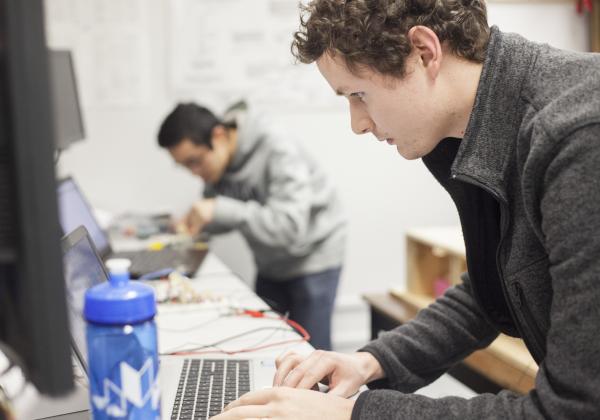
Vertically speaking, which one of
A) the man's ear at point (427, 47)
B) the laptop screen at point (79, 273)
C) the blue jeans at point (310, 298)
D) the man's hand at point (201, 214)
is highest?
the man's ear at point (427, 47)

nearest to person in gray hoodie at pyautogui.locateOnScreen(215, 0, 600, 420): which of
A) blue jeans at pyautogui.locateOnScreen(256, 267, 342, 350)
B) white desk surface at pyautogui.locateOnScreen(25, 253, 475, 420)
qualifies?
white desk surface at pyautogui.locateOnScreen(25, 253, 475, 420)

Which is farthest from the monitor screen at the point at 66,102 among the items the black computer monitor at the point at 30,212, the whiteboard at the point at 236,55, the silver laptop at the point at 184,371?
the black computer monitor at the point at 30,212

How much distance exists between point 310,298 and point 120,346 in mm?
1907

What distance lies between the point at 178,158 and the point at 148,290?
1.90 metres

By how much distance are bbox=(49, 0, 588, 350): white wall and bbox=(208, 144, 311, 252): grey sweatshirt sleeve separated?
667 millimetres

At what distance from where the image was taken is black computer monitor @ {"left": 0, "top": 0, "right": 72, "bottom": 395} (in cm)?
45

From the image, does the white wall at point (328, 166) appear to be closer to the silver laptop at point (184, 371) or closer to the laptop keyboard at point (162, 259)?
the laptop keyboard at point (162, 259)

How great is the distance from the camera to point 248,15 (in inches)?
116

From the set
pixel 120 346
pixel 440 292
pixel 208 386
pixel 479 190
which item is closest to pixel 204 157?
pixel 440 292

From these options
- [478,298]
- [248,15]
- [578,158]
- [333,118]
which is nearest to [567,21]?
[333,118]

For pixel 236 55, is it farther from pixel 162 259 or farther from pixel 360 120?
pixel 360 120

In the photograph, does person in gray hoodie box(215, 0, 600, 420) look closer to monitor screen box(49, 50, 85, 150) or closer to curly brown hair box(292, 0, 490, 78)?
curly brown hair box(292, 0, 490, 78)

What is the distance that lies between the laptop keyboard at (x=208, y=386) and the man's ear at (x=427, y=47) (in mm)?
554

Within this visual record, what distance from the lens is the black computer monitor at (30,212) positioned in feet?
1.49
